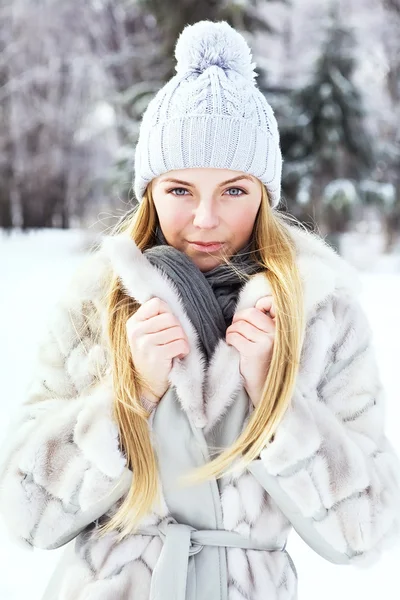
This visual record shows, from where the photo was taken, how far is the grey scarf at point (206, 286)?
1220 millimetres

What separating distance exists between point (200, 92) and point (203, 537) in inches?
32.9

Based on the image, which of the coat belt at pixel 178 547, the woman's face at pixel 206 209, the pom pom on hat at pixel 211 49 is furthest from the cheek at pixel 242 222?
the coat belt at pixel 178 547

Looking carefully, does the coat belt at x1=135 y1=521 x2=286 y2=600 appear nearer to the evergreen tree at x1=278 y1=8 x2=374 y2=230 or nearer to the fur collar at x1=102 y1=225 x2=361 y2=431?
the fur collar at x1=102 y1=225 x2=361 y2=431

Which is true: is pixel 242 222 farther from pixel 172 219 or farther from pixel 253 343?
pixel 253 343

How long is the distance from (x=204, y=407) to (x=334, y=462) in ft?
0.81

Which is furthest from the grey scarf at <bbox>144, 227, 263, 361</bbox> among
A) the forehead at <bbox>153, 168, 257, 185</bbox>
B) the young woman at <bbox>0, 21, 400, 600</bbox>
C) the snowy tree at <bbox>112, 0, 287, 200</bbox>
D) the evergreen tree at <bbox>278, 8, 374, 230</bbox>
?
the evergreen tree at <bbox>278, 8, 374, 230</bbox>

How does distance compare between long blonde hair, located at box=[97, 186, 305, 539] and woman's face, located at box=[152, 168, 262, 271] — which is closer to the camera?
long blonde hair, located at box=[97, 186, 305, 539]

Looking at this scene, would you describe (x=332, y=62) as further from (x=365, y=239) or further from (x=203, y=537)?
(x=203, y=537)

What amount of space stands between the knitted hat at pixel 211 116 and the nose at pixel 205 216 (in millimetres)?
84

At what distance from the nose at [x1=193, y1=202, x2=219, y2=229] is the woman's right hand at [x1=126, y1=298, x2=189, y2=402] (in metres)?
0.17

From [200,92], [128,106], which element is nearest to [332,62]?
[128,106]

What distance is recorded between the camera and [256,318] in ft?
3.84

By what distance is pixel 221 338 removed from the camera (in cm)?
123

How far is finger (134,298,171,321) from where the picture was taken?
1.16m
